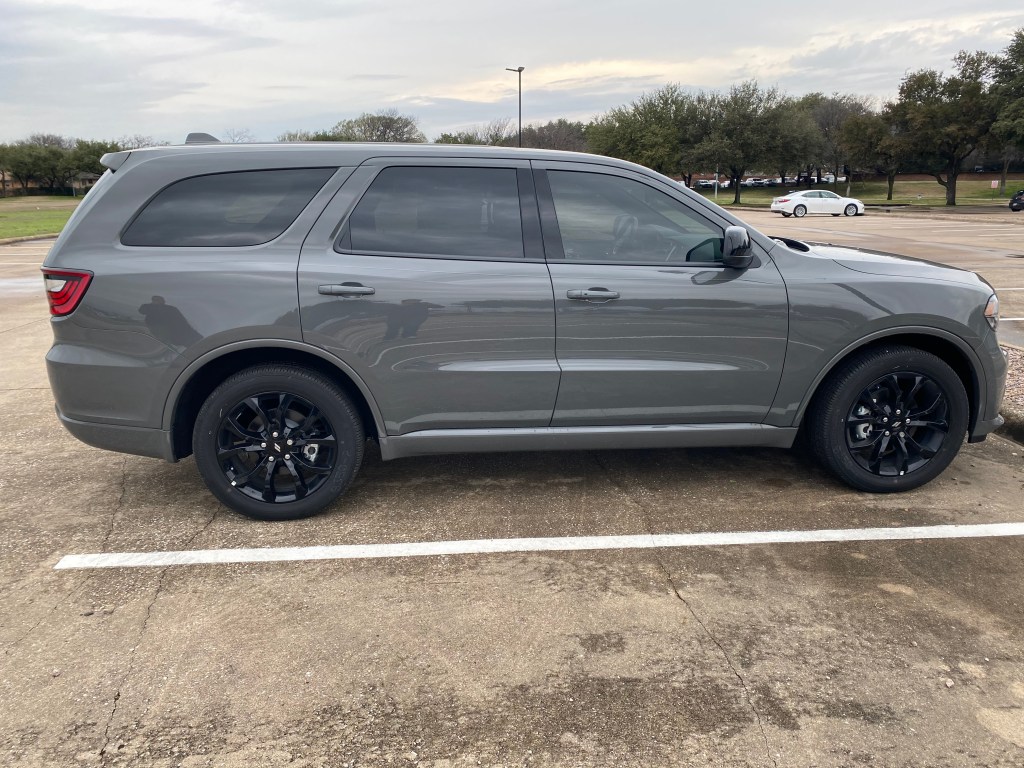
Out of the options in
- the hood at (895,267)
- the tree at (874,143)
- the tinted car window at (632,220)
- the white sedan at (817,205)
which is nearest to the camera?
the tinted car window at (632,220)

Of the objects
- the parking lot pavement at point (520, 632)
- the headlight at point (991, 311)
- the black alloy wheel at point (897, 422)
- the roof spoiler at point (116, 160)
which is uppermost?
the roof spoiler at point (116, 160)

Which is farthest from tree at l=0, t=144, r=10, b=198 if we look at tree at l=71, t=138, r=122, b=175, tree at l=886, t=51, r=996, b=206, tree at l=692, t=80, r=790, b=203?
tree at l=886, t=51, r=996, b=206

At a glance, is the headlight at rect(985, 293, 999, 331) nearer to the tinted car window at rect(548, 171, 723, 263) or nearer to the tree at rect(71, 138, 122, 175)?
the tinted car window at rect(548, 171, 723, 263)

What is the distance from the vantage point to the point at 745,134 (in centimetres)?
5512

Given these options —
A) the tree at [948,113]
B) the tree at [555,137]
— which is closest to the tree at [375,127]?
the tree at [555,137]

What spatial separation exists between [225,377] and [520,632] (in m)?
2.05

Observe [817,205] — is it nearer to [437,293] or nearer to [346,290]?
[437,293]

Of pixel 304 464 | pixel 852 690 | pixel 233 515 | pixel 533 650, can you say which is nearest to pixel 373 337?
pixel 304 464

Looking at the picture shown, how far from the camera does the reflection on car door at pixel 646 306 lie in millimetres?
3887

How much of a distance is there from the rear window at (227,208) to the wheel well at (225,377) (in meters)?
0.55

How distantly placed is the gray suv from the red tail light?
1cm

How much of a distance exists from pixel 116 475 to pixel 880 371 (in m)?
4.42

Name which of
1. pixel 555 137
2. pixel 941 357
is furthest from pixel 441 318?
pixel 555 137

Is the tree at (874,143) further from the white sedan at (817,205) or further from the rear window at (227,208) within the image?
the rear window at (227,208)
